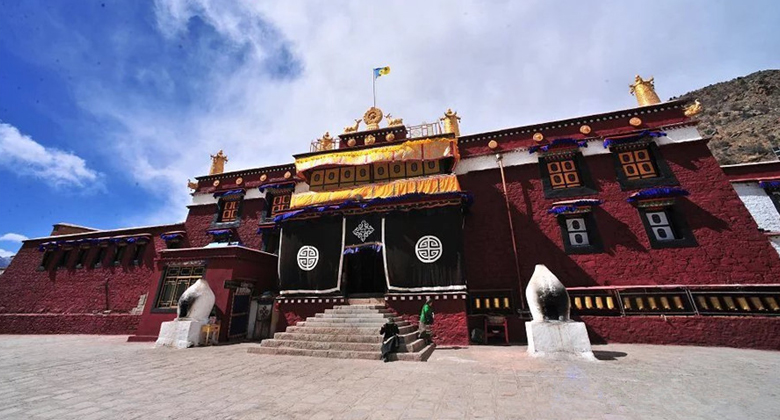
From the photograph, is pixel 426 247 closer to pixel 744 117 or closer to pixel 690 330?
pixel 690 330

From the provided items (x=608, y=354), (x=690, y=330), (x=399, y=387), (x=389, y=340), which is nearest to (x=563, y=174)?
(x=690, y=330)

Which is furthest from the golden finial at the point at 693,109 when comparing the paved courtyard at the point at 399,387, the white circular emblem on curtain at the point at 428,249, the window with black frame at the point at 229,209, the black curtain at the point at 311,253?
the window with black frame at the point at 229,209

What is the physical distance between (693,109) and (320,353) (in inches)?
720

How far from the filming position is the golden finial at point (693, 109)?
40.2 feet

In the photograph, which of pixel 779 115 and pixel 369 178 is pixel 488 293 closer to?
pixel 369 178

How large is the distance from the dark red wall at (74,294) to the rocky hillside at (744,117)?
4180 cm

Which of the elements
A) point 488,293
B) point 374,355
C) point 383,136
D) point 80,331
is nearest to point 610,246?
point 488,293

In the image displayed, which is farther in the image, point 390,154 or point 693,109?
point 390,154

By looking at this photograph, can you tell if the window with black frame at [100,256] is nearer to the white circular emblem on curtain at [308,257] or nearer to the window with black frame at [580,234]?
the white circular emblem on curtain at [308,257]

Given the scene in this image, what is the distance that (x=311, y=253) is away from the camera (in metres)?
13.0

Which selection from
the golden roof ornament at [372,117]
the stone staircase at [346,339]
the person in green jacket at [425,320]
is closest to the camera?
the stone staircase at [346,339]

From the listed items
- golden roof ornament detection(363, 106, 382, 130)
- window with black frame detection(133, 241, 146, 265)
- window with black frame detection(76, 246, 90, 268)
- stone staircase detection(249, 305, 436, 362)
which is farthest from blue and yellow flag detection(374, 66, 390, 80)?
window with black frame detection(76, 246, 90, 268)

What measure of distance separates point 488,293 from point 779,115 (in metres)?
41.5

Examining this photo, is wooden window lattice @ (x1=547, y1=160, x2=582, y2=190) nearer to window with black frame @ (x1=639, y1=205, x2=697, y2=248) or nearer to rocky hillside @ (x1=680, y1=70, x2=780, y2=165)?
window with black frame @ (x1=639, y1=205, x2=697, y2=248)
